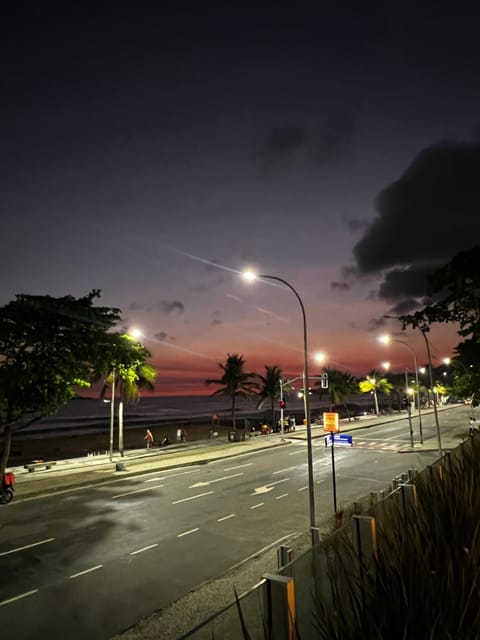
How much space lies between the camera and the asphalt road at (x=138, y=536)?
9.00 metres

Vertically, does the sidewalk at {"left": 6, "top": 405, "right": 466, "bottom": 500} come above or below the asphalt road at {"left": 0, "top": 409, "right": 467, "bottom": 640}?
above

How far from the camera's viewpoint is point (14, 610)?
8.98 m

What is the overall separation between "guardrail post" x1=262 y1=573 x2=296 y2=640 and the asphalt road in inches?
236

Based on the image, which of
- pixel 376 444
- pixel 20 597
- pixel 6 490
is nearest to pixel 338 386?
pixel 376 444

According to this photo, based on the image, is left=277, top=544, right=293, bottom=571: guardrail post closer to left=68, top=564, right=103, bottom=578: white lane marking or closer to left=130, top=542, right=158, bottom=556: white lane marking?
left=68, top=564, right=103, bottom=578: white lane marking

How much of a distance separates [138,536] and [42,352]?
10.7 meters

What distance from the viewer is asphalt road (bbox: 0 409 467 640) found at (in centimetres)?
900

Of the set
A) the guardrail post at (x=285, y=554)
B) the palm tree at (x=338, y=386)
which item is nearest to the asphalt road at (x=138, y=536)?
the guardrail post at (x=285, y=554)

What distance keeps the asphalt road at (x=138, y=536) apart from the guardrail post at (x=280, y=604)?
5.99 metres

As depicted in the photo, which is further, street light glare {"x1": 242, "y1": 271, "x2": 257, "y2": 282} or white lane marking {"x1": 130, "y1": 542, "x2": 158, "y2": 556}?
street light glare {"x1": 242, "y1": 271, "x2": 257, "y2": 282}

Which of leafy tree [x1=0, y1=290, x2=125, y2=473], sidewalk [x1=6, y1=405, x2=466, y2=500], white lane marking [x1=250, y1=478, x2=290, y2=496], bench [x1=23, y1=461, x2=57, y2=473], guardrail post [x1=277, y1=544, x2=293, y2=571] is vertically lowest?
white lane marking [x1=250, y1=478, x2=290, y2=496]

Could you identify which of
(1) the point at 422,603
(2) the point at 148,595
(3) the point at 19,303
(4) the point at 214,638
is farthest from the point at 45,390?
(1) the point at 422,603

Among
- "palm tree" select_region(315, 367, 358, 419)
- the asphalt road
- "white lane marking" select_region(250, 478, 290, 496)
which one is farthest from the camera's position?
"palm tree" select_region(315, 367, 358, 419)

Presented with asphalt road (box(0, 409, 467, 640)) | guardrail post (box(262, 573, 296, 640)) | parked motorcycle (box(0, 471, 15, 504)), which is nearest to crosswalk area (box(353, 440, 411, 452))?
asphalt road (box(0, 409, 467, 640))
